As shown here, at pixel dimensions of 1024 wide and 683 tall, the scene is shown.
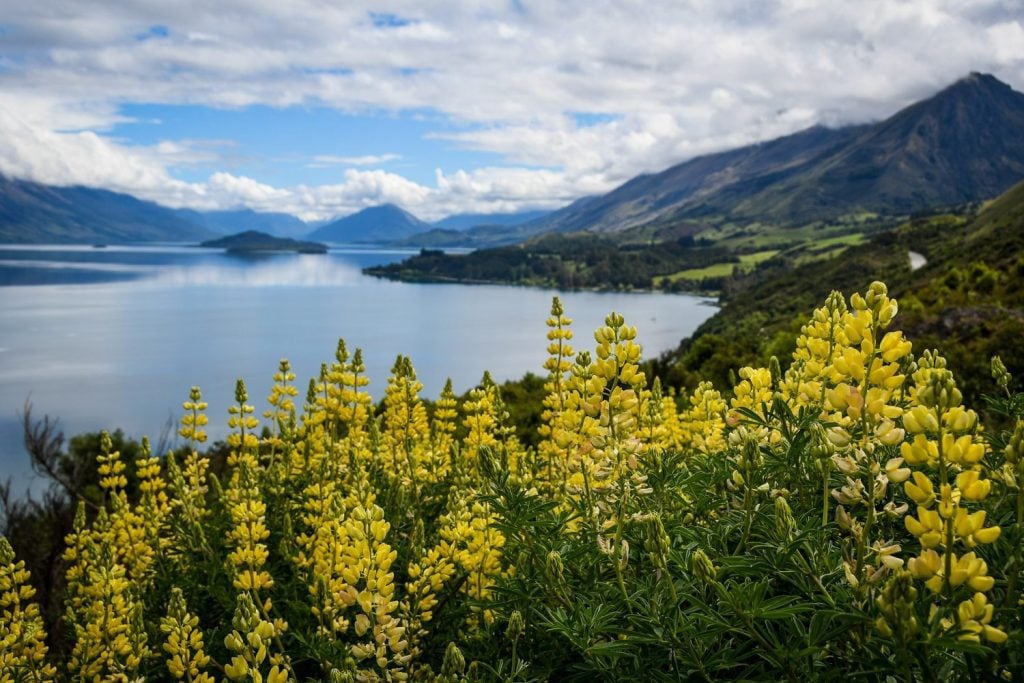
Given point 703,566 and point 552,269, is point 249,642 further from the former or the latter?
point 552,269

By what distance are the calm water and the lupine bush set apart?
23867mm

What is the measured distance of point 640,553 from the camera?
273 centimetres

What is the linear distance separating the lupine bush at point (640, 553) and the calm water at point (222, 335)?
23867mm

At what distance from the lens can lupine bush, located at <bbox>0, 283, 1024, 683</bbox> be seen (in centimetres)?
177

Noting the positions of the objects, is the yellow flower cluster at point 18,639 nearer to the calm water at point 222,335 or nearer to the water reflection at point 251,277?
the calm water at point 222,335

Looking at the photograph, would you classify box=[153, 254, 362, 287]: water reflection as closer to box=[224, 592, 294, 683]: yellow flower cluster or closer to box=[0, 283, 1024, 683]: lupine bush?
box=[0, 283, 1024, 683]: lupine bush

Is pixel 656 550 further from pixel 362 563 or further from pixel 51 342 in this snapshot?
pixel 51 342

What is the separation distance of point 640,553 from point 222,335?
3096 inches

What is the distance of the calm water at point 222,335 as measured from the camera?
45219 mm

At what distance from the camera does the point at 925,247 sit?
90188mm

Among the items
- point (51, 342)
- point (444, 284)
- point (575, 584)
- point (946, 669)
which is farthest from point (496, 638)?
point (444, 284)

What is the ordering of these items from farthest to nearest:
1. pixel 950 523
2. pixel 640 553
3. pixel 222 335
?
pixel 222 335 < pixel 640 553 < pixel 950 523

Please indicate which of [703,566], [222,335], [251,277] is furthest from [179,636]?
[251,277]

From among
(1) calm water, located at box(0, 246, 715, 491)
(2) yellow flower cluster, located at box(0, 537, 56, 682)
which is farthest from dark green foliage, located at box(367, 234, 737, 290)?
(2) yellow flower cluster, located at box(0, 537, 56, 682)
